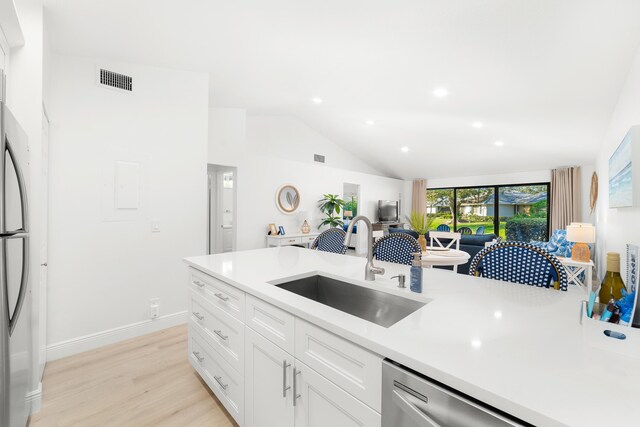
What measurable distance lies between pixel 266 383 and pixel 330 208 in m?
5.59

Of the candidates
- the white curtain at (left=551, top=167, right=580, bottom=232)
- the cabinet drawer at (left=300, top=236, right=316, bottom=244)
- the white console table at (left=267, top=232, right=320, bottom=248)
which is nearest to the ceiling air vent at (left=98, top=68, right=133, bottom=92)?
the white console table at (left=267, top=232, right=320, bottom=248)

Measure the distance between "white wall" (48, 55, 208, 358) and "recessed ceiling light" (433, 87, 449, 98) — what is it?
2955 millimetres

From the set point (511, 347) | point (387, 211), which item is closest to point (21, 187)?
point (511, 347)

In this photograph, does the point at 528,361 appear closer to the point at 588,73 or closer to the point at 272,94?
the point at 588,73

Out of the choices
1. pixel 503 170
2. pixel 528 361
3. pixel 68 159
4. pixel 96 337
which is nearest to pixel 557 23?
pixel 528 361

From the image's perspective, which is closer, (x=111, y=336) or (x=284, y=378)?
(x=284, y=378)

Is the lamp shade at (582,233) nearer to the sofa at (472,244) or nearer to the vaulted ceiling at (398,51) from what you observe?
the sofa at (472,244)

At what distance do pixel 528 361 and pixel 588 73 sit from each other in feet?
12.2

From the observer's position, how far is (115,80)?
2779 mm

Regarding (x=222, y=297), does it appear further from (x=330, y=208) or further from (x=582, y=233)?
(x=330, y=208)

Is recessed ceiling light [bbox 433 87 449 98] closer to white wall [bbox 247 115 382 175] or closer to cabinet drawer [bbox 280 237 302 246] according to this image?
white wall [bbox 247 115 382 175]

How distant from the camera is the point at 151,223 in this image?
118 inches

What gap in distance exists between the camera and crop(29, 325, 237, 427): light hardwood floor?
1.76 meters

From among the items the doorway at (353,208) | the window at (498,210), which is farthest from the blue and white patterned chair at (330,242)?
the window at (498,210)
